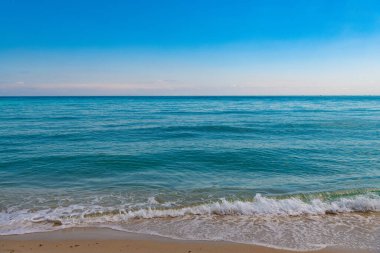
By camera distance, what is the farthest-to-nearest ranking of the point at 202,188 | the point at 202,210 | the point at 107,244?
the point at 202,188 → the point at 202,210 → the point at 107,244

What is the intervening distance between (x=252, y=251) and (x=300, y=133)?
70.1ft

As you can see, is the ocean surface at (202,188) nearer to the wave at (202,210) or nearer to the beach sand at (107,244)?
the wave at (202,210)

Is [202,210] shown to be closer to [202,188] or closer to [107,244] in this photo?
[202,188]

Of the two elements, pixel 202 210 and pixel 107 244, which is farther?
pixel 202 210

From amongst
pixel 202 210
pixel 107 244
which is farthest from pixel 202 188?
pixel 107 244

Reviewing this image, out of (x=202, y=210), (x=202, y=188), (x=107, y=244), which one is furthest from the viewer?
(x=202, y=188)

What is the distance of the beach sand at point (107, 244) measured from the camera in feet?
23.4

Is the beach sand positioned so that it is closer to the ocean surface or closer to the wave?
the ocean surface

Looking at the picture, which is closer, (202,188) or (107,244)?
(107,244)

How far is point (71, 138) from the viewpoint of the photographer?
77.7 feet

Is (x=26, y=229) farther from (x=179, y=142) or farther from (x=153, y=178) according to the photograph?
(x=179, y=142)

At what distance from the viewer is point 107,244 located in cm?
745

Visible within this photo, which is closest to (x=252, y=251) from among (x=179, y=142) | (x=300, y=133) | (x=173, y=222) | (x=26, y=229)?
(x=173, y=222)

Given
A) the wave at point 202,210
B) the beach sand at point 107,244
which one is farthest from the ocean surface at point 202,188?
the beach sand at point 107,244
